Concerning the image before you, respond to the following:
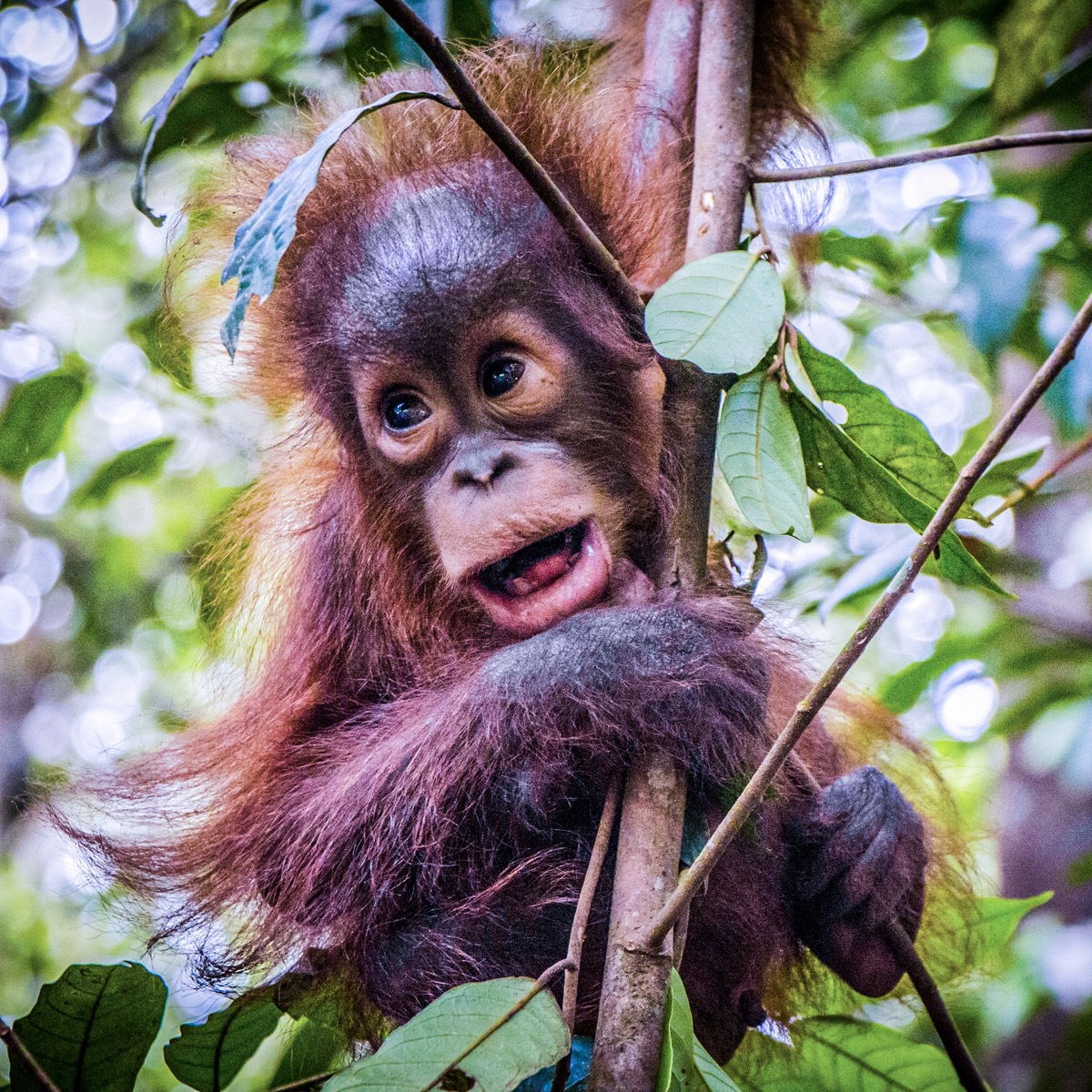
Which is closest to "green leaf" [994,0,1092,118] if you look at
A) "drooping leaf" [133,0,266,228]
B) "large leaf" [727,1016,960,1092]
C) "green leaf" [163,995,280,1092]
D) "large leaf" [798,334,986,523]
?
"large leaf" [798,334,986,523]

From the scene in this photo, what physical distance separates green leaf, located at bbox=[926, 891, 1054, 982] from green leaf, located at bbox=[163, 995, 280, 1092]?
121 cm

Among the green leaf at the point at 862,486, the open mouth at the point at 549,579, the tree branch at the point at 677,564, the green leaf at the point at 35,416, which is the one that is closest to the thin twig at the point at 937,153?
the tree branch at the point at 677,564

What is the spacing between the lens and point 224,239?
2299 millimetres

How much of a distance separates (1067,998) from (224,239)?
3.98 meters

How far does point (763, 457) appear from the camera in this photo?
1.48 m

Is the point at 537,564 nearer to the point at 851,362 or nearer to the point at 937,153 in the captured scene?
the point at 937,153

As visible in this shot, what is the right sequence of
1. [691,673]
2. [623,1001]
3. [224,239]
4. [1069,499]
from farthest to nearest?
1. [1069,499]
2. [224,239]
3. [691,673]
4. [623,1001]

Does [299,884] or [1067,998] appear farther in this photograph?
[1067,998]

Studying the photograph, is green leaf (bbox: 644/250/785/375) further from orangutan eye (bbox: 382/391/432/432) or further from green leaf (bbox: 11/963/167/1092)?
green leaf (bbox: 11/963/167/1092)

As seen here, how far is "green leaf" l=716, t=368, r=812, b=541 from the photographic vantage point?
1.43 meters

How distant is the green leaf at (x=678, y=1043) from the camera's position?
1188 millimetres

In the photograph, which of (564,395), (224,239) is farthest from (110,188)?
(564,395)

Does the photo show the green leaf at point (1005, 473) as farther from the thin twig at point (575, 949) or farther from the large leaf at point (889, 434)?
the thin twig at point (575, 949)

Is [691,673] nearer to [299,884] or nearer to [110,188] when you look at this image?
[299,884]
